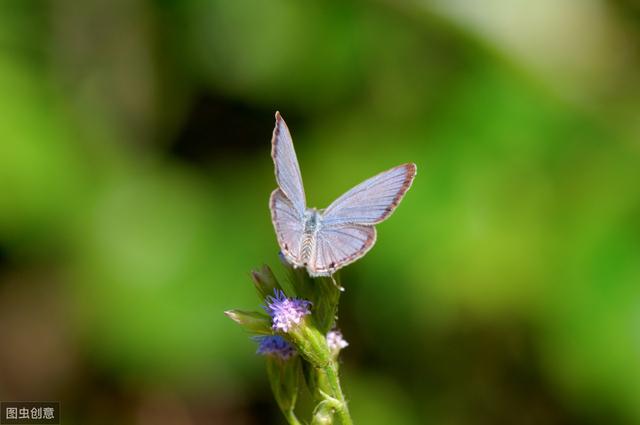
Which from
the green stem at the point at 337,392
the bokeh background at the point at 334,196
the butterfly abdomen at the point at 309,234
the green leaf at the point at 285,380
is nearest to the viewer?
the green stem at the point at 337,392

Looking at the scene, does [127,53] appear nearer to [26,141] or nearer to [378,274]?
[26,141]

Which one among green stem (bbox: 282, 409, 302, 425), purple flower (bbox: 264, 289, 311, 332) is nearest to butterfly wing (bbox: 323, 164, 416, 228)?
purple flower (bbox: 264, 289, 311, 332)

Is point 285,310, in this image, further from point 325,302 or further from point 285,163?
point 285,163

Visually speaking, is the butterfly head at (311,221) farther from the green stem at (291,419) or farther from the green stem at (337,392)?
the green stem at (291,419)

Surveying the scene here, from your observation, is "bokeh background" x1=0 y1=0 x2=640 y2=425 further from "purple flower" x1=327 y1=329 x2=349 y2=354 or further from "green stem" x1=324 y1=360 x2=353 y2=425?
"green stem" x1=324 y1=360 x2=353 y2=425

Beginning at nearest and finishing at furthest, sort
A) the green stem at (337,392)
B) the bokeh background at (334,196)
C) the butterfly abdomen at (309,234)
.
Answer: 1. the green stem at (337,392)
2. the butterfly abdomen at (309,234)
3. the bokeh background at (334,196)

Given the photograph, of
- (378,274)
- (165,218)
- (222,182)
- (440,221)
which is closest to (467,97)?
(440,221)

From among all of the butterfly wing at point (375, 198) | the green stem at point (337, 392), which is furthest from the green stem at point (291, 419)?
the butterfly wing at point (375, 198)
